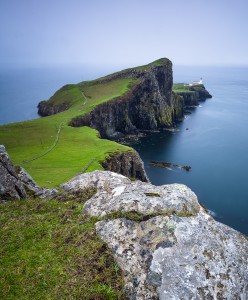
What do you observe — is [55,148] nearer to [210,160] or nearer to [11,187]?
[210,160]

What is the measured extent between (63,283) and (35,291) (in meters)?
0.94

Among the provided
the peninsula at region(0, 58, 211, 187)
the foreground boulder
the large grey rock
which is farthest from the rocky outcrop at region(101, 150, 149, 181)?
the foreground boulder

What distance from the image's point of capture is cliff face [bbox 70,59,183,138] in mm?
136125

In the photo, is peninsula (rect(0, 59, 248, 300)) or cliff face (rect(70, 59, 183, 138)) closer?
peninsula (rect(0, 59, 248, 300))

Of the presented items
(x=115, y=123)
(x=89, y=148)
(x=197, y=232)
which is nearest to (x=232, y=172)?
(x=89, y=148)

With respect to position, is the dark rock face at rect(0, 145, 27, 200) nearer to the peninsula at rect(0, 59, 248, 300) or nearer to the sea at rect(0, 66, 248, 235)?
the peninsula at rect(0, 59, 248, 300)

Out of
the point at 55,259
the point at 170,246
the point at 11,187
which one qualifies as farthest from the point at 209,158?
the point at 55,259

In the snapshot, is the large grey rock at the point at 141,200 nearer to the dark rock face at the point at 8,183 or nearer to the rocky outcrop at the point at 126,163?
the dark rock face at the point at 8,183

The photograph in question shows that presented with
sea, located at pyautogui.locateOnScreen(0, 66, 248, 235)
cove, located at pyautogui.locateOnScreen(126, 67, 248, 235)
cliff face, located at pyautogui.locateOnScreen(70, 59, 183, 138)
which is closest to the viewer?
cove, located at pyautogui.locateOnScreen(126, 67, 248, 235)

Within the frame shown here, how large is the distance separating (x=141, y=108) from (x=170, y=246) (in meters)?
151

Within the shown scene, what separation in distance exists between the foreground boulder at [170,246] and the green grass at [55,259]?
1.69 ft

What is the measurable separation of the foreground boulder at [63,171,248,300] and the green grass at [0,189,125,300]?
0.52 m

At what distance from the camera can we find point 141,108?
158m

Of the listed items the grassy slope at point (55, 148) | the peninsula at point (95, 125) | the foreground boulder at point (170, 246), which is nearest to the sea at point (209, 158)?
the peninsula at point (95, 125)
